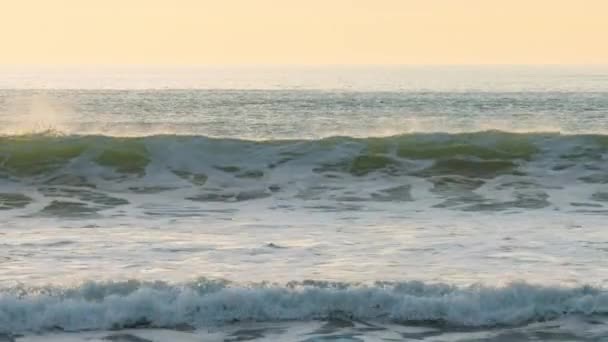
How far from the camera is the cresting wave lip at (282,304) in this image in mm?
9062

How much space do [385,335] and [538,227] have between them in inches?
206

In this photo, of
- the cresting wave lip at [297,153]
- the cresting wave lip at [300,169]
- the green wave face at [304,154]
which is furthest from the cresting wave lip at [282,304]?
the cresting wave lip at [297,153]

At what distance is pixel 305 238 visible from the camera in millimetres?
12664

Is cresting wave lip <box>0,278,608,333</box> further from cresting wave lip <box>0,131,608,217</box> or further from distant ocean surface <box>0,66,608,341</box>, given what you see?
cresting wave lip <box>0,131,608,217</box>

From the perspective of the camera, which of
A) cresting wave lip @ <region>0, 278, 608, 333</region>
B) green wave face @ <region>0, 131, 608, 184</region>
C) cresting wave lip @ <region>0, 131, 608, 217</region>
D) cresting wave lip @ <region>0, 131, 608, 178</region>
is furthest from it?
cresting wave lip @ <region>0, 131, 608, 178</region>

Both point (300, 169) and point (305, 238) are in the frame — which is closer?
point (305, 238)

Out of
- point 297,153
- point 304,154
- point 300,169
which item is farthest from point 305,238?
point 297,153

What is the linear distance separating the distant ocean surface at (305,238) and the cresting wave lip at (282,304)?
2 centimetres

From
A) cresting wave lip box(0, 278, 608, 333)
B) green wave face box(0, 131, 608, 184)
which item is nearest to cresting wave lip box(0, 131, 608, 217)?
green wave face box(0, 131, 608, 184)

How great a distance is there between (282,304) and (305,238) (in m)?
3.35

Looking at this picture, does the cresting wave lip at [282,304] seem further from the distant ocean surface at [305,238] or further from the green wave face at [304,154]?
the green wave face at [304,154]

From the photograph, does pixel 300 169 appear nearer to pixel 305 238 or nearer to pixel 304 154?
pixel 304 154

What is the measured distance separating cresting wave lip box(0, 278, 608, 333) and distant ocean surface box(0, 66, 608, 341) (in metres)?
0.02

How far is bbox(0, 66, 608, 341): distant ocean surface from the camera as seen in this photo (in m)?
9.12
